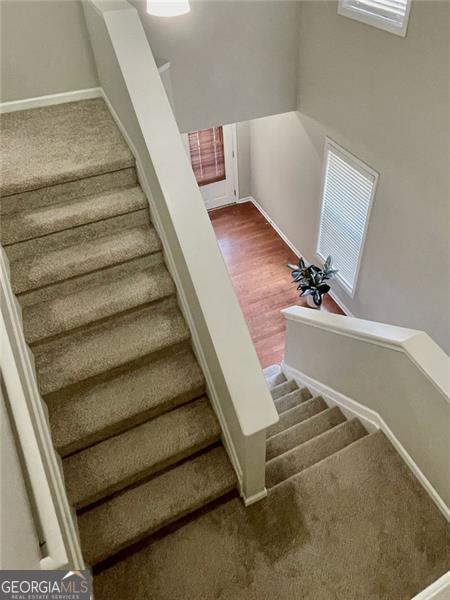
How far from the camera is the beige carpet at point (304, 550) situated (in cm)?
199

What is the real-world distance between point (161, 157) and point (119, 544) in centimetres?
182

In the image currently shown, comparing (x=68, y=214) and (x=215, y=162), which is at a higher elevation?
(x=68, y=214)

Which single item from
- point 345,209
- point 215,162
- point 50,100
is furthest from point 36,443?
point 215,162

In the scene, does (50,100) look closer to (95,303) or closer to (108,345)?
(95,303)

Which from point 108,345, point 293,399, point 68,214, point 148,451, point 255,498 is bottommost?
point 293,399

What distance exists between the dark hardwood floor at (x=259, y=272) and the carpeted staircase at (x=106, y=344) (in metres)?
2.59

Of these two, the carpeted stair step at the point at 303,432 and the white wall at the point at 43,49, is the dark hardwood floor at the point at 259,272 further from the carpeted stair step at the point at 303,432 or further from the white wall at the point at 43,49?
the white wall at the point at 43,49

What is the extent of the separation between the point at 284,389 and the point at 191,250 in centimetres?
245

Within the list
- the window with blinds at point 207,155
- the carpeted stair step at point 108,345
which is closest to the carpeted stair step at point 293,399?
the carpeted stair step at point 108,345

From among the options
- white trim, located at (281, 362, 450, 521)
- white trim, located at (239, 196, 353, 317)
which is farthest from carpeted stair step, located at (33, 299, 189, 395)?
white trim, located at (239, 196, 353, 317)

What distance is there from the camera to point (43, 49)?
2.95 m

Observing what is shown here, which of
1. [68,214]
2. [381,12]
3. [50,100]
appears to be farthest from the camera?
[381,12]

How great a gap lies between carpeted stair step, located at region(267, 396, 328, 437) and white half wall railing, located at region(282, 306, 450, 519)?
19 cm

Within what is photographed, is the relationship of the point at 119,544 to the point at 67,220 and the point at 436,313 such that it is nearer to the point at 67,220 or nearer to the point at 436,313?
the point at 67,220
